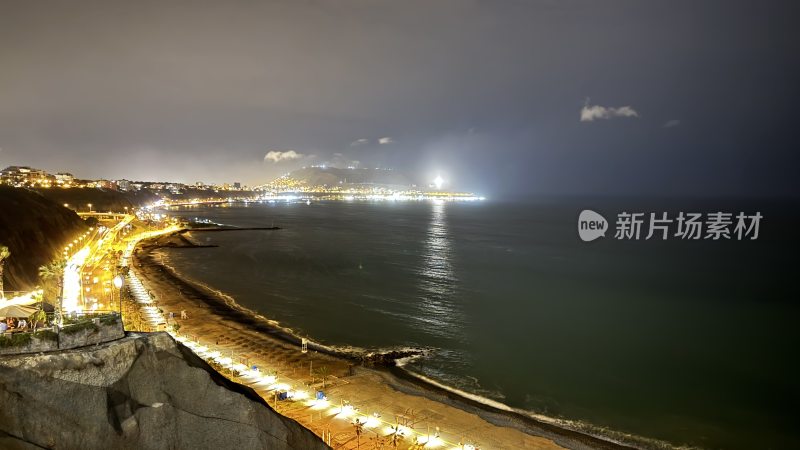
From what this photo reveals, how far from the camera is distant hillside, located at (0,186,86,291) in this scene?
3703 centimetres

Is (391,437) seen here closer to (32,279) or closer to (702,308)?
(32,279)

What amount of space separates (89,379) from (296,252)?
65.3 metres

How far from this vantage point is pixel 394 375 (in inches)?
1072

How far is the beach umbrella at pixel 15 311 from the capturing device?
19.7 m

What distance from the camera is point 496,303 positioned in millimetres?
46438

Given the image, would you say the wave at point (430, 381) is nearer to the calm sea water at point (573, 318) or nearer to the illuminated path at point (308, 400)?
the calm sea water at point (573, 318)

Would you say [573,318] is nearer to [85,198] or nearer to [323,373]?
[323,373]

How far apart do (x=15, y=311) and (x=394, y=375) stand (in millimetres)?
18948

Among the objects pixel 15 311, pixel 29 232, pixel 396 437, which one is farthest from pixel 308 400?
pixel 29 232

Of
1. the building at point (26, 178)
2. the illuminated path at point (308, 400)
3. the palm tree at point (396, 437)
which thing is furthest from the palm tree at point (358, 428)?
the building at point (26, 178)

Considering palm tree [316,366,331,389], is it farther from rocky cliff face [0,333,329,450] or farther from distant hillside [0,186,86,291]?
distant hillside [0,186,86,291]

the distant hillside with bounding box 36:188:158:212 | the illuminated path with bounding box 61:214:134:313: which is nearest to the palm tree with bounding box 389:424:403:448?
the illuminated path with bounding box 61:214:134:313

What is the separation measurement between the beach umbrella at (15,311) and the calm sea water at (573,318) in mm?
17744

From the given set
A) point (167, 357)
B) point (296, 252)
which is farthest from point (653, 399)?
point (296, 252)
